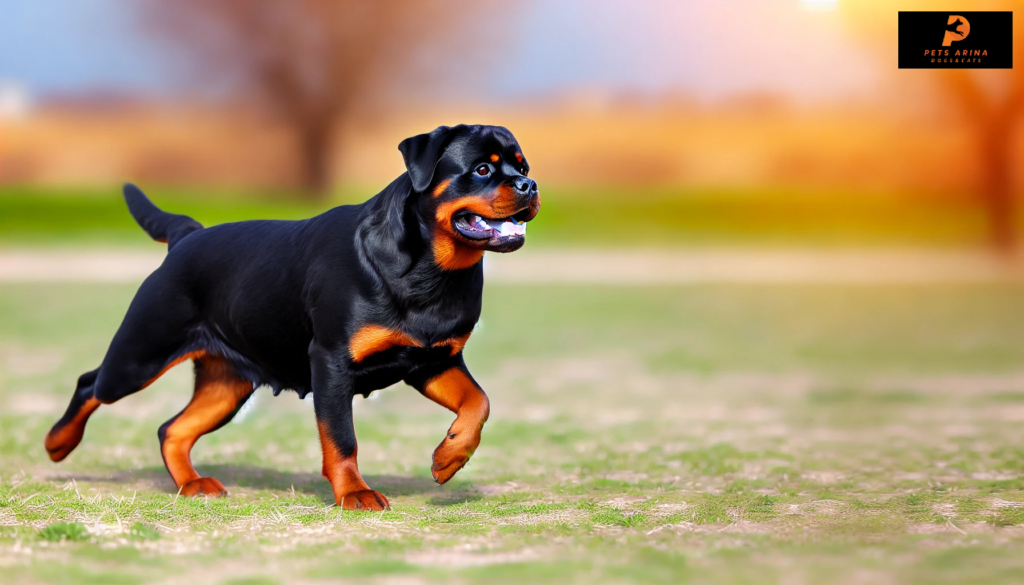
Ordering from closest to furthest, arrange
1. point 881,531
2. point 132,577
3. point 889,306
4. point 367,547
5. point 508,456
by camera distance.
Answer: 1. point 132,577
2. point 367,547
3. point 881,531
4. point 508,456
5. point 889,306

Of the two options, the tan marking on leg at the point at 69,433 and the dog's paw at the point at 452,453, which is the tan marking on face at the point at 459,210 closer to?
the dog's paw at the point at 452,453

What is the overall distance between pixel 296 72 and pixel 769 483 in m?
28.5

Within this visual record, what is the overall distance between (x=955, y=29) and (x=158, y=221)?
817 cm

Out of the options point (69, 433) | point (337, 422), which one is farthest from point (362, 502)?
point (69, 433)

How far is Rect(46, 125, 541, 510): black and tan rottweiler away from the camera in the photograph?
5.31m

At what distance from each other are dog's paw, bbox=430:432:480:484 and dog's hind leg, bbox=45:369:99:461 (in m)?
2.13

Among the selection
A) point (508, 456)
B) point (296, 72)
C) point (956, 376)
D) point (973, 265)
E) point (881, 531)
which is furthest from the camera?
point (296, 72)

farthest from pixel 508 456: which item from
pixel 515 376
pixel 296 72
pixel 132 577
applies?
pixel 296 72

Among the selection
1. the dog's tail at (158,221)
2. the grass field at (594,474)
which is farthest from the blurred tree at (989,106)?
the dog's tail at (158,221)

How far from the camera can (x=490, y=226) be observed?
527cm

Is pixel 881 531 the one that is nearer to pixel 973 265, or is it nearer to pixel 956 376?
pixel 956 376

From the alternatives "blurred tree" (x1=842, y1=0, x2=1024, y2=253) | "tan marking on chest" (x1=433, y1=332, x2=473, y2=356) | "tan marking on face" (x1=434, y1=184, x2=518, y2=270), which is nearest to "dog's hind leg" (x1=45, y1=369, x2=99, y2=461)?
"tan marking on chest" (x1=433, y1=332, x2=473, y2=356)

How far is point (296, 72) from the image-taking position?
33000 mm

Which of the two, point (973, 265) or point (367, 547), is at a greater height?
point (973, 265)
